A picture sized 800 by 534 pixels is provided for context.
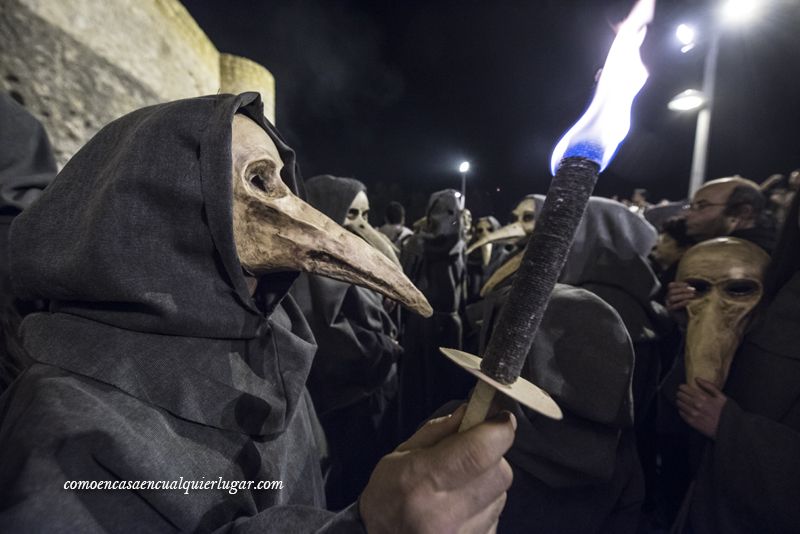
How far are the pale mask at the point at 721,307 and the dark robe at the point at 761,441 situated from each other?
0.09 meters

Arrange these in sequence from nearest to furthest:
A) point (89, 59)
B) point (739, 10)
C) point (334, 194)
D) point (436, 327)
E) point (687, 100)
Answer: point (334, 194), point (436, 327), point (739, 10), point (687, 100), point (89, 59)

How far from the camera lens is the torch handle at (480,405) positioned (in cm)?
64

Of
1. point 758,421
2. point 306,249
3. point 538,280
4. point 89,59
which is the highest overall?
point 89,59

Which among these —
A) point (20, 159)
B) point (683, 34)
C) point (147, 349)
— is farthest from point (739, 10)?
point (20, 159)

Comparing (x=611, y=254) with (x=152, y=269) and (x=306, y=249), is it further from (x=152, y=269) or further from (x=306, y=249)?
(x=152, y=269)

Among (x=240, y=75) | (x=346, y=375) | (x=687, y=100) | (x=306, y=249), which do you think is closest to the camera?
(x=306, y=249)

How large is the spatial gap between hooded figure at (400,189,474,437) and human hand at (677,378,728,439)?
2.68m

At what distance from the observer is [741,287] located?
6.07ft

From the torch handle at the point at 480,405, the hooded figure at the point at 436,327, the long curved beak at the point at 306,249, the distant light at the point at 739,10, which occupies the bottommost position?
the hooded figure at the point at 436,327

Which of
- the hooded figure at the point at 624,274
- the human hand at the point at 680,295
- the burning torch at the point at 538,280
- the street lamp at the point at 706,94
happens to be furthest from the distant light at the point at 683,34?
the burning torch at the point at 538,280

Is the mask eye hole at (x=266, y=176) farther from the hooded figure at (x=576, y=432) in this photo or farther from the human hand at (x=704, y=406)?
the human hand at (x=704, y=406)

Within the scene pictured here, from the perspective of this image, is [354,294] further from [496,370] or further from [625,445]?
[496,370]

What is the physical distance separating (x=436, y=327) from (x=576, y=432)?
3044 mm

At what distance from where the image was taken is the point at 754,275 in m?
1.79
